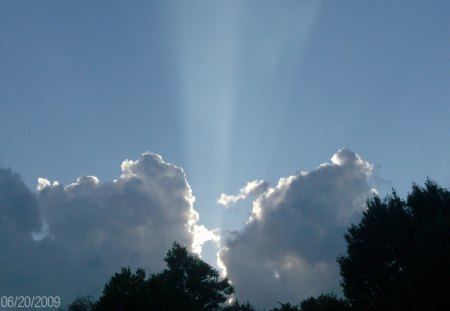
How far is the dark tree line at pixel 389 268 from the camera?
28.1 meters

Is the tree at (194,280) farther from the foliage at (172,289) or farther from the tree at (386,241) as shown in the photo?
the tree at (386,241)

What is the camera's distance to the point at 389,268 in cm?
3944

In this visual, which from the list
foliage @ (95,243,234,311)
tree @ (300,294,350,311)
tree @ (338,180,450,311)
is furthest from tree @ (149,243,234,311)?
tree @ (338,180,450,311)

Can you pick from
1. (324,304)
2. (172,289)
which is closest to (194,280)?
(172,289)

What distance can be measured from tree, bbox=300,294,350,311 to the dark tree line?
0.42 feet

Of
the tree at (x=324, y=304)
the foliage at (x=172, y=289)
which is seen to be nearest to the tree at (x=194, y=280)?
the foliage at (x=172, y=289)

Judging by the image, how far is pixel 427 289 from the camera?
27.7 m

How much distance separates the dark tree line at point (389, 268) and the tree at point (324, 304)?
0.42 feet

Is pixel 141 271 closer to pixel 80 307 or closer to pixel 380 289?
pixel 380 289

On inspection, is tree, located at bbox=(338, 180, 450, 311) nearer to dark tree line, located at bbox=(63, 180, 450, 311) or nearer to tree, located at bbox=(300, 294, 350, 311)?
dark tree line, located at bbox=(63, 180, 450, 311)

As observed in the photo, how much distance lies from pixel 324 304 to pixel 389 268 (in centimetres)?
1698

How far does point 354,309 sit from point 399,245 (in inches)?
307

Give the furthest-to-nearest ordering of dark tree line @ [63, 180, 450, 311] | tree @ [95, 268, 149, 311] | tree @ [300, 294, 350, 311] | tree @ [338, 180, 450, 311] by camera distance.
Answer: tree @ [300, 294, 350, 311], tree @ [95, 268, 149, 311], tree @ [338, 180, 450, 311], dark tree line @ [63, 180, 450, 311]

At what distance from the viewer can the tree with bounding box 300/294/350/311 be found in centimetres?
5169
